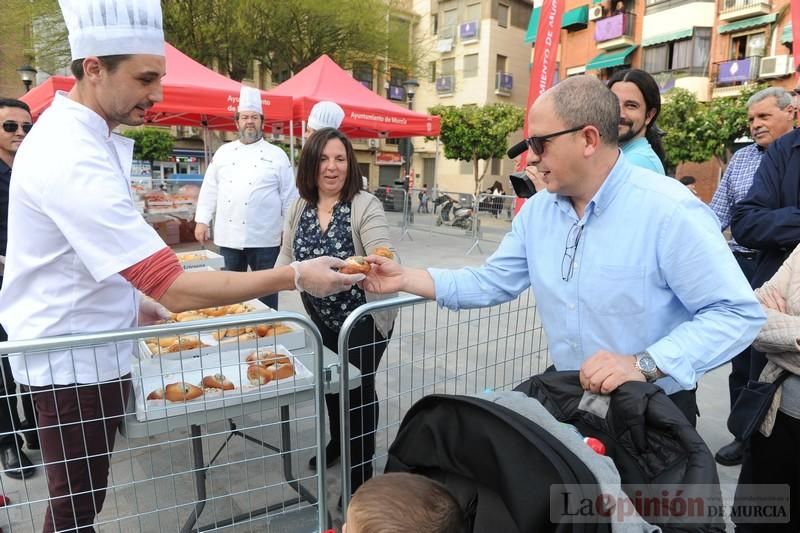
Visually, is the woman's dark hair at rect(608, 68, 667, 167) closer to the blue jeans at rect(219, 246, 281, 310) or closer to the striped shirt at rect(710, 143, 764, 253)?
the striped shirt at rect(710, 143, 764, 253)

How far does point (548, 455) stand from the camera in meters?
1.04

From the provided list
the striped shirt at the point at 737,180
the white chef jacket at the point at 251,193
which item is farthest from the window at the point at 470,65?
the striped shirt at the point at 737,180

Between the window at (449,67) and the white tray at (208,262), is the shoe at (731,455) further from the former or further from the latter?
the window at (449,67)

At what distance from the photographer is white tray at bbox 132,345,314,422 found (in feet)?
5.88

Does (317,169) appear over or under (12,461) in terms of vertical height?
over

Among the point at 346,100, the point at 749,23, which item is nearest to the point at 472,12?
the point at 749,23

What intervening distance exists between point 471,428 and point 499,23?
123 feet

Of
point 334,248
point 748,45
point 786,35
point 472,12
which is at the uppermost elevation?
point 472,12

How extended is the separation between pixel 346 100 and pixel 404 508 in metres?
8.35

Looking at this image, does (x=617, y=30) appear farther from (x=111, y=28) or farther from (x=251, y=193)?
(x=111, y=28)

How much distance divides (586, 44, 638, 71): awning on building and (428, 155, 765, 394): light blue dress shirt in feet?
90.3

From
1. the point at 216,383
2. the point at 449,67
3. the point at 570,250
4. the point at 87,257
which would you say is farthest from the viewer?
the point at 449,67

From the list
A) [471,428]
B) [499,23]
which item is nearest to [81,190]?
[471,428]

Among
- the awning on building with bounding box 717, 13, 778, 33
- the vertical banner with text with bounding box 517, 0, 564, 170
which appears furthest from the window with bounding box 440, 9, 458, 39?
the vertical banner with text with bounding box 517, 0, 564, 170
